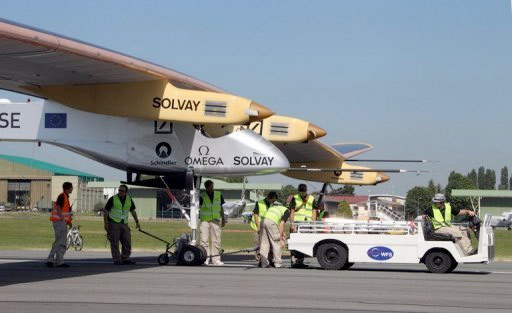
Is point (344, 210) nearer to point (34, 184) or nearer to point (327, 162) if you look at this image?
point (327, 162)

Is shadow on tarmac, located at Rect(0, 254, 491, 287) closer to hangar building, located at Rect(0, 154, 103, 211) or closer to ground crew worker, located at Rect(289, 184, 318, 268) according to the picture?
ground crew worker, located at Rect(289, 184, 318, 268)

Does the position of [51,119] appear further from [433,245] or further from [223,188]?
[223,188]

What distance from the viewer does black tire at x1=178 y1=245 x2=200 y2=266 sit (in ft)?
65.1

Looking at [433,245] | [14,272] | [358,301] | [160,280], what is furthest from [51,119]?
[358,301]

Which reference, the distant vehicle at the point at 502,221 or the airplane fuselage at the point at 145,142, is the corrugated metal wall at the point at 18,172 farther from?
the airplane fuselage at the point at 145,142

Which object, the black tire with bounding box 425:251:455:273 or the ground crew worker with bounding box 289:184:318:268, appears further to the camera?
the ground crew worker with bounding box 289:184:318:268

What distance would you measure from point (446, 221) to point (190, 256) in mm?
5605

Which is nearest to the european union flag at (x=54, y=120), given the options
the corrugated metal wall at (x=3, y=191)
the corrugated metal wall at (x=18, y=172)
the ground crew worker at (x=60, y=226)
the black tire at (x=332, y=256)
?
the ground crew worker at (x=60, y=226)

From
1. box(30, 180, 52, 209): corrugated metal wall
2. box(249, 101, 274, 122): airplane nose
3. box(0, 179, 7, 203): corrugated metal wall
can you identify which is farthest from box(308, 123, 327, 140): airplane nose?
box(0, 179, 7, 203): corrugated metal wall

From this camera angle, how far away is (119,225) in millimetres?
20844

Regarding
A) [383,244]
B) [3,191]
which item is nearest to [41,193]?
[3,191]

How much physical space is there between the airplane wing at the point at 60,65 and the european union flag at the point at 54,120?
0.61 metres

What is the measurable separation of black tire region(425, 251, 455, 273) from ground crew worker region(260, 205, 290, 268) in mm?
3408

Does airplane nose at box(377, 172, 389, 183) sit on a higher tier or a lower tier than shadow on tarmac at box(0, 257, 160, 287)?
higher
